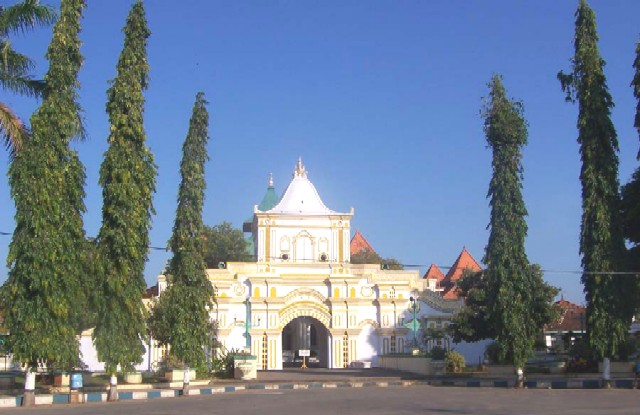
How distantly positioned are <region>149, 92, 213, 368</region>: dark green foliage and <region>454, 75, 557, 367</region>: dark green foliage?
460 inches

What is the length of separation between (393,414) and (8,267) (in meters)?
12.2

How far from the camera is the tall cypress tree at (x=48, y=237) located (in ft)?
72.9

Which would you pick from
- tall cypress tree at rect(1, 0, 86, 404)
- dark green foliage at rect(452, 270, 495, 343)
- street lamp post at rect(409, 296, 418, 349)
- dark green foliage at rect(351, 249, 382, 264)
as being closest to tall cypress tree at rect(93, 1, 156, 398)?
tall cypress tree at rect(1, 0, 86, 404)

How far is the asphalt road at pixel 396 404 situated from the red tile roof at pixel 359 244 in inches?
1934

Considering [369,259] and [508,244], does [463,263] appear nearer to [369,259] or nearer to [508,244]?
[369,259]

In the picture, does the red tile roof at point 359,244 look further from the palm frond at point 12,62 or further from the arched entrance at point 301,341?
the palm frond at point 12,62

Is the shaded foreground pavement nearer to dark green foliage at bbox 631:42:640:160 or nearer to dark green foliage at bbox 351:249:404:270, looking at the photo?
dark green foliage at bbox 631:42:640:160

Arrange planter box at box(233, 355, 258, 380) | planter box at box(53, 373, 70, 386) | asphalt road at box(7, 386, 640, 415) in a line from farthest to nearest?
planter box at box(233, 355, 258, 380), planter box at box(53, 373, 70, 386), asphalt road at box(7, 386, 640, 415)

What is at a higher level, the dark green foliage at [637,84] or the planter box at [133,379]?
the dark green foliage at [637,84]

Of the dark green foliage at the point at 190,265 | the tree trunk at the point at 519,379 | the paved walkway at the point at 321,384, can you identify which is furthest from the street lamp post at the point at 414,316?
the dark green foliage at the point at 190,265

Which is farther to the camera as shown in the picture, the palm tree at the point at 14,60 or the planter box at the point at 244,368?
the planter box at the point at 244,368

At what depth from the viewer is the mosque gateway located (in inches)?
1871

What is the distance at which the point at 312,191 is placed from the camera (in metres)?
54.7

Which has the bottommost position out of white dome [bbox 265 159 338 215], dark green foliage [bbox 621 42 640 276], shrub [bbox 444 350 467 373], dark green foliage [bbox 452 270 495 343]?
shrub [bbox 444 350 467 373]
